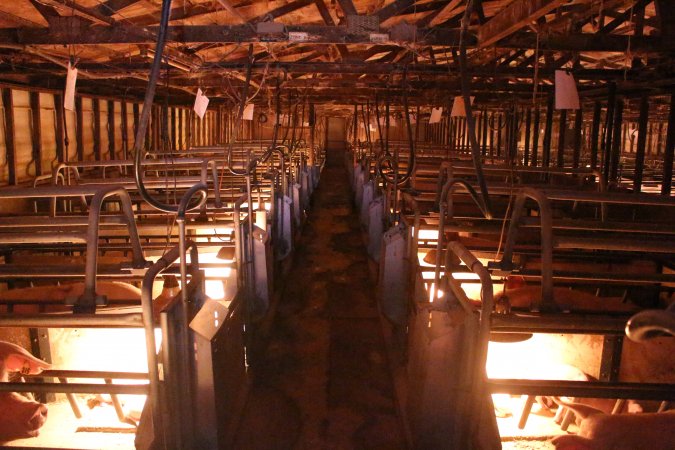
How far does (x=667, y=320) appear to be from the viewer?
105 cm

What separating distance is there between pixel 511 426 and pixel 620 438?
1.31 meters

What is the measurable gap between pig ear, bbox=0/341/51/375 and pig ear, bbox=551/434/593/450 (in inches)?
105

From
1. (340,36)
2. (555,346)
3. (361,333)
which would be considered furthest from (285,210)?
(555,346)

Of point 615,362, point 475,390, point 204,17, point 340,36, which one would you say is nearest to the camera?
point 475,390

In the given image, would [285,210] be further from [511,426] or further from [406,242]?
[511,426]

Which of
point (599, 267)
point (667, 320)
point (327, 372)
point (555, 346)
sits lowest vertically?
point (327, 372)

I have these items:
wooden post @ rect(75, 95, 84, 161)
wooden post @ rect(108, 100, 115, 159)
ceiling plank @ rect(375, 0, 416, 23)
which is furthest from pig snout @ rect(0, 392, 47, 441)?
wooden post @ rect(108, 100, 115, 159)

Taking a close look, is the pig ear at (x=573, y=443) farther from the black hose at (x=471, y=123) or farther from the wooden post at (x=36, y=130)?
the wooden post at (x=36, y=130)

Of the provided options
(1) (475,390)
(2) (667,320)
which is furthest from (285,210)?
(2) (667,320)

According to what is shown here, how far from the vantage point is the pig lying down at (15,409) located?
113 inches

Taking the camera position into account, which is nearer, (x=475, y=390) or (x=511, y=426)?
(x=475, y=390)

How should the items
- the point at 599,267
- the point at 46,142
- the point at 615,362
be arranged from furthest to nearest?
the point at 46,142
the point at 599,267
the point at 615,362

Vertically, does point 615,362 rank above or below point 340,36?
below

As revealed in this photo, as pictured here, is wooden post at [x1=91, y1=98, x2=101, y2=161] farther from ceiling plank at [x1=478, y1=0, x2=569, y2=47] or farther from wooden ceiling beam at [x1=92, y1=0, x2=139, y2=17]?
ceiling plank at [x1=478, y1=0, x2=569, y2=47]
